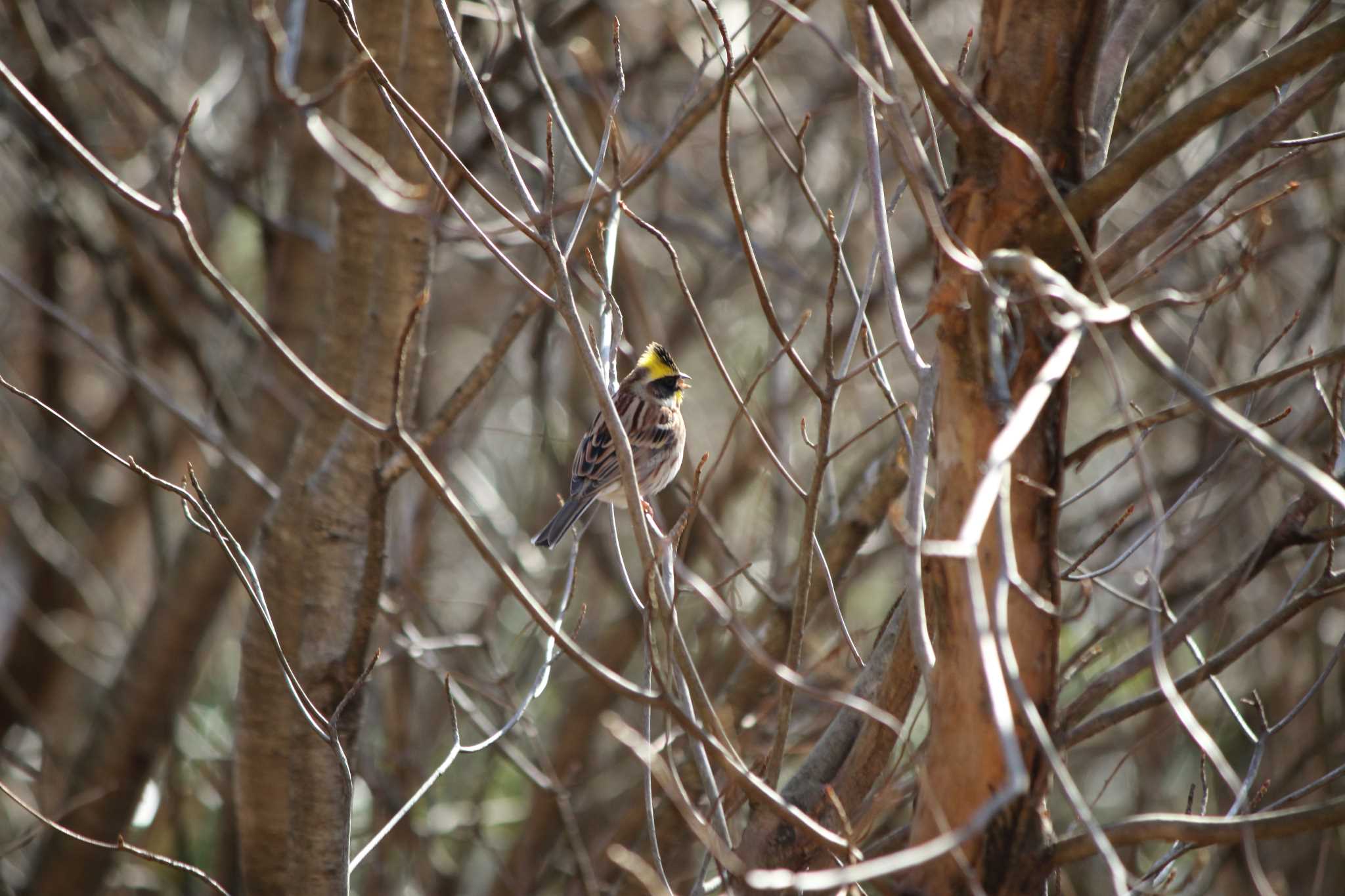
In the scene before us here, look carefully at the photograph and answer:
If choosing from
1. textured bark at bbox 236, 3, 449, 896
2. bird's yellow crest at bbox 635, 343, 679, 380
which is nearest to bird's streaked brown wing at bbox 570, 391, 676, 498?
bird's yellow crest at bbox 635, 343, 679, 380

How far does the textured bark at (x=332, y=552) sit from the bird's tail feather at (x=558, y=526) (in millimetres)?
1501

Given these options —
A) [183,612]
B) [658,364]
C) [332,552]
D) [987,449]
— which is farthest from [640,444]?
[987,449]

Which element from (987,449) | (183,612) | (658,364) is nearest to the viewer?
(987,449)

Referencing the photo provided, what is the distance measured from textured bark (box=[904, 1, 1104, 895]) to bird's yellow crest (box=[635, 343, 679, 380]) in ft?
12.2

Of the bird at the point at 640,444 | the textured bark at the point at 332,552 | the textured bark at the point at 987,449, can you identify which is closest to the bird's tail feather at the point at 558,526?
the bird at the point at 640,444

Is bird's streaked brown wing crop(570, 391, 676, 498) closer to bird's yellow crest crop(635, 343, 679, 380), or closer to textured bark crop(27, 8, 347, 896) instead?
bird's yellow crest crop(635, 343, 679, 380)

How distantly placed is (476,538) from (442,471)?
4.09m

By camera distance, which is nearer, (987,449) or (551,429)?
(987,449)

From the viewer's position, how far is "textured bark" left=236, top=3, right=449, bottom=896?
133 inches

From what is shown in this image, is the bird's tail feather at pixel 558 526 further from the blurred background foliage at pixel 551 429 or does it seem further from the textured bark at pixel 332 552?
the textured bark at pixel 332 552

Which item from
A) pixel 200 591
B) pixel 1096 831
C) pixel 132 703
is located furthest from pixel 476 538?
pixel 132 703

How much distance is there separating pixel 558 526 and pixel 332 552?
188 cm

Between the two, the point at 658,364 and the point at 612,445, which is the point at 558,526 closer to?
the point at 612,445

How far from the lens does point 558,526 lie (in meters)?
5.42
